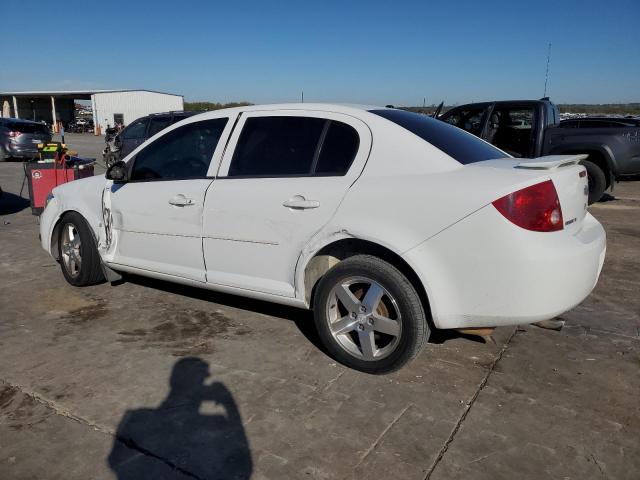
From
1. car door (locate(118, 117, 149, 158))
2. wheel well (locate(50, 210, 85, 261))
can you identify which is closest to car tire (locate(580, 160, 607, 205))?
wheel well (locate(50, 210, 85, 261))

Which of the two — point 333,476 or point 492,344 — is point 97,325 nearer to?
point 333,476

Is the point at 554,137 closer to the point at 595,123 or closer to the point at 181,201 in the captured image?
the point at 595,123

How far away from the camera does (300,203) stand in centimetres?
337

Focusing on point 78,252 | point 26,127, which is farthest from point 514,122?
point 26,127

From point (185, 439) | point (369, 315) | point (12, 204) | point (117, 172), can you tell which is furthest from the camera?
point (12, 204)

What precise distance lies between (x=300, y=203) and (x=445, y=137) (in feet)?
3.53

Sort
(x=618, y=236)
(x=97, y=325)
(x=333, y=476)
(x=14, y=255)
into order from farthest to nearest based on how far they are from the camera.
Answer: (x=618, y=236) → (x=14, y=255) → (x=97, y=325) → (x=333, y=476)

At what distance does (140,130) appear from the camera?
1245 centimetres

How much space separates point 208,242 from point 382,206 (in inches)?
55.2

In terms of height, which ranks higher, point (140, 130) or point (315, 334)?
point (140, 130)

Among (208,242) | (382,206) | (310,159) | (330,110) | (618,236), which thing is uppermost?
(330,110)

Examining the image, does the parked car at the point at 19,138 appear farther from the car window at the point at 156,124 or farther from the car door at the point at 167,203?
the car door at the point at 167,203

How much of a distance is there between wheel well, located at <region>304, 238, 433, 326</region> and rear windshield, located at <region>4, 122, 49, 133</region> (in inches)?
739

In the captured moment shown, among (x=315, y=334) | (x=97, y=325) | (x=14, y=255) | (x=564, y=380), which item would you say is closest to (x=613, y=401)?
(x=564, y=380)
